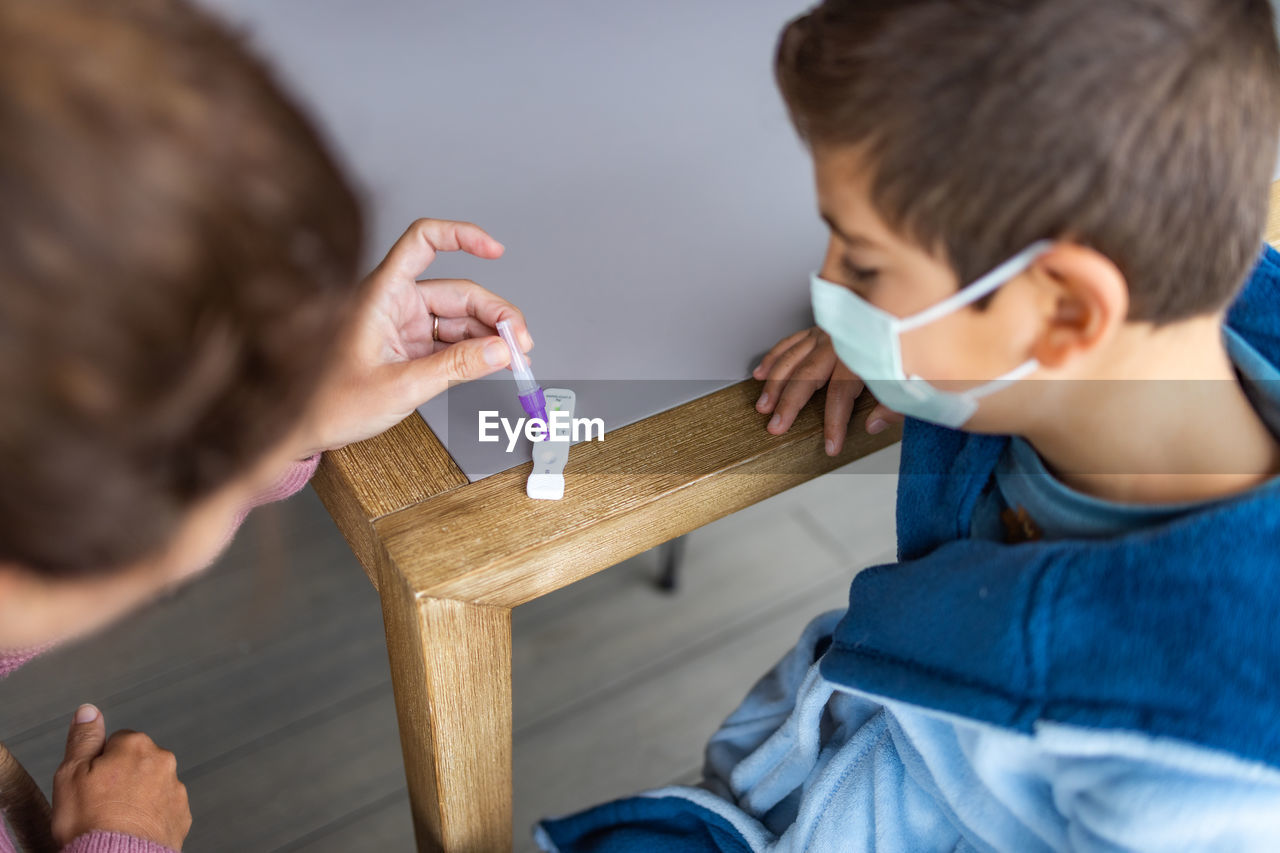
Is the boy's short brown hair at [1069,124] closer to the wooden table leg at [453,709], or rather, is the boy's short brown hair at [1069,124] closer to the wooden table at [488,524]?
the wooden table at [488,524]

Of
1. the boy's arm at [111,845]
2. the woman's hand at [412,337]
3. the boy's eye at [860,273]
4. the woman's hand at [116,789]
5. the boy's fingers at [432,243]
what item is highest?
the boy's eye at [860,273]

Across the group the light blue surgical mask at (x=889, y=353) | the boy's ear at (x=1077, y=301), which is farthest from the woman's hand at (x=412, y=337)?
the boy's ear at (x=1077, y=301)

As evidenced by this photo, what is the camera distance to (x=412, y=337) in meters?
0.75

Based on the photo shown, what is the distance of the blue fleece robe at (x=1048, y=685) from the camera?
48 cm

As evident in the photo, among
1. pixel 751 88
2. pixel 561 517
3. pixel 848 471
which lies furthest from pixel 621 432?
pixel 848 471

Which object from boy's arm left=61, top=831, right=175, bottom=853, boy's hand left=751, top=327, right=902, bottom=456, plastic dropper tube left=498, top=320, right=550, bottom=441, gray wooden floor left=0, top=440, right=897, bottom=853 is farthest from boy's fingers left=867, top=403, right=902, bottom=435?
gray wooden floor left=0, top=440, right=897, bottom=853

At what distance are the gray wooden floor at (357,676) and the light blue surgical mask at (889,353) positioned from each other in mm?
758

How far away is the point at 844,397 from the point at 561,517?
217 millimetres

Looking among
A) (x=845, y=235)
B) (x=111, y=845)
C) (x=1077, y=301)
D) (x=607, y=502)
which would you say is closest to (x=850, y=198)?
(x=845, y=235)

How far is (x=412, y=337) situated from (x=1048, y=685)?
494 millimetres

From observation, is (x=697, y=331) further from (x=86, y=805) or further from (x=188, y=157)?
(x=86, y=805)

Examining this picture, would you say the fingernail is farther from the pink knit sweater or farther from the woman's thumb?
the woman's thumb

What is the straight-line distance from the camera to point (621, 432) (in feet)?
2.14

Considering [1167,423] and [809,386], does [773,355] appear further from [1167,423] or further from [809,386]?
[1167,423]
